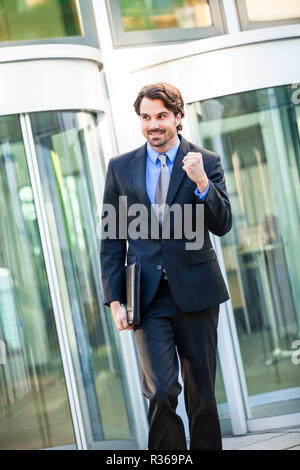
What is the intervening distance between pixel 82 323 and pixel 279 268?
137cm

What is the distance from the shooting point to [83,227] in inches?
187

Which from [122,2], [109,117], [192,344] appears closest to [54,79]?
[109,117]

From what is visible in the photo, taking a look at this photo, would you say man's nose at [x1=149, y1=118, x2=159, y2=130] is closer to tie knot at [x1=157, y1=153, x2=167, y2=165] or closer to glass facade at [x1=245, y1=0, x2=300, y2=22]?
tie knot at [x1=157, y1=153, x2=167, y2=165]

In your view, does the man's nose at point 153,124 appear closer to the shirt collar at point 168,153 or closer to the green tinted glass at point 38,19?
the shirt collar at point 168,153

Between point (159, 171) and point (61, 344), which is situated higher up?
point (159, 171)

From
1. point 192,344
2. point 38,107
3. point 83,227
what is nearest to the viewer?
point 192,344

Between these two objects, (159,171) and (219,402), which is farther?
(219,402)

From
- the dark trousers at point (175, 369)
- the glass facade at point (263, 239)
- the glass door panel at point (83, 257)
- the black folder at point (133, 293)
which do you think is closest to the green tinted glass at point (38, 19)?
the glass door panel at point (83, 257)

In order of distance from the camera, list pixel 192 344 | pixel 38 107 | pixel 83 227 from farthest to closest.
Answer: pixel 83 227 → pixel 38 107 → pixel 192 344

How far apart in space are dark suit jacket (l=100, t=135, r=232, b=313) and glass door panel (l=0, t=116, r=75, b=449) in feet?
3.45

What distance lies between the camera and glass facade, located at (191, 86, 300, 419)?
4.94m

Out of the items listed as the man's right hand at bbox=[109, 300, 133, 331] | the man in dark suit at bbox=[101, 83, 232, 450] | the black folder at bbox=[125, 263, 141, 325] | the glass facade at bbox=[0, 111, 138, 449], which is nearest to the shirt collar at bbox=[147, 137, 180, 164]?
the man in dark suit at bbox=[101, 83, 232, 450]

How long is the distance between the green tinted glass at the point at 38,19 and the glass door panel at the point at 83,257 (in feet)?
1.86
